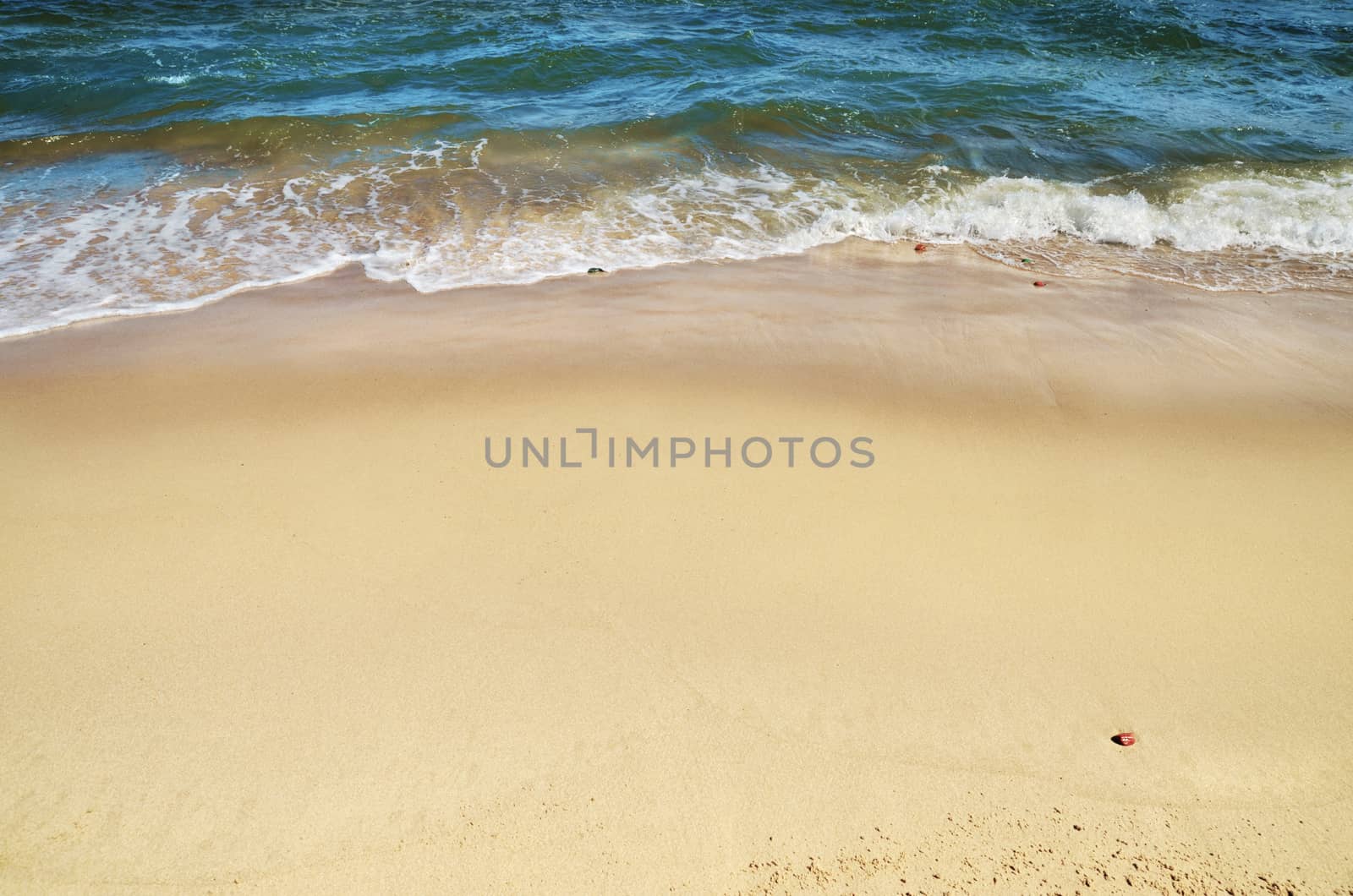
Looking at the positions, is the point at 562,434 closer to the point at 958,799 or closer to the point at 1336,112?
the point at 958,799

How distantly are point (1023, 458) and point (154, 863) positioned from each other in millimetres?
3506

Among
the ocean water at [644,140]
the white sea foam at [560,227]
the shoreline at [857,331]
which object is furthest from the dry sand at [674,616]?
the ocean water at [644,140]

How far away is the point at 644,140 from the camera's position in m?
8.06

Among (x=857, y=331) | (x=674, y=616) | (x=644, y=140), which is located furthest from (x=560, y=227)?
(x=674, y=616)

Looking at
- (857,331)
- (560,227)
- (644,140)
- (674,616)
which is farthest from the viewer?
(644,140)

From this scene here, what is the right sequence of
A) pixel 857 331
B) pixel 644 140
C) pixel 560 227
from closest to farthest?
pixel 857 331
pixel 560 227
pixel 644 140

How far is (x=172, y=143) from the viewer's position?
812cm

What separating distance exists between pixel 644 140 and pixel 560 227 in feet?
8.18

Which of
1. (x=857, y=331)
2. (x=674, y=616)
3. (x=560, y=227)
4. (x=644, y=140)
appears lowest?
(x=674, y=616)

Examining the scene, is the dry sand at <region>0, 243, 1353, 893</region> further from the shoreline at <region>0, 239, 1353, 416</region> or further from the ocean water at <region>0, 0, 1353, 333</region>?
the ocean water at <region>0, 0, 1353, 333</region>

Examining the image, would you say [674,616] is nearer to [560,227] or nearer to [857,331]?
[857,331]

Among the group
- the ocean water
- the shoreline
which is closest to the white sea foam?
the ocean water

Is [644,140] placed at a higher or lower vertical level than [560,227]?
higher

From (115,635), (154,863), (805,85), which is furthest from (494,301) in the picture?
(805,85)
